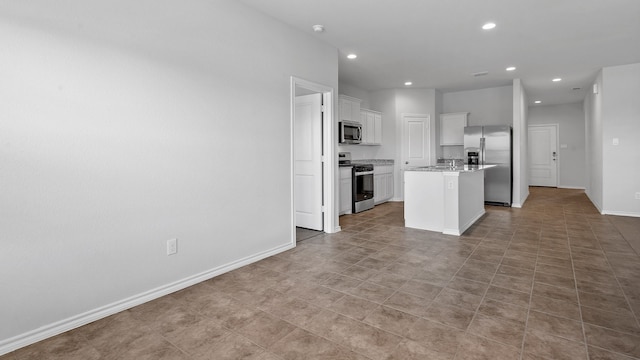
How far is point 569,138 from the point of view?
983 cm

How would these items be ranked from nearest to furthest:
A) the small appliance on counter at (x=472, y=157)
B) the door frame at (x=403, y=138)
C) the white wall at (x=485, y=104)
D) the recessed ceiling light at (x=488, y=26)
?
the recessed ceiling light at (x=488, y=26) < the small appliance on counter at (x=472, y=157) < the white wall at (x=485, y=104) < the door frame at (x=403, y=138)

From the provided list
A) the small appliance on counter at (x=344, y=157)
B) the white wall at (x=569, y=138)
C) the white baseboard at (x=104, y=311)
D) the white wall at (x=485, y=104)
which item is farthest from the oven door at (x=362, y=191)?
the white wall at (x=569, y=138)

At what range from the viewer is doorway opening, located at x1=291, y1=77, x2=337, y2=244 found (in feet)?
14.5

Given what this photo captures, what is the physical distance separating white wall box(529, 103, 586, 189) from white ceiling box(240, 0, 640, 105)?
13.1 feet

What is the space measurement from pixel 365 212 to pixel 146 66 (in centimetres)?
459

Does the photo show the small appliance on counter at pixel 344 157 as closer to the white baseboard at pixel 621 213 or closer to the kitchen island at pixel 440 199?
the kitchen island at pixel 440 199

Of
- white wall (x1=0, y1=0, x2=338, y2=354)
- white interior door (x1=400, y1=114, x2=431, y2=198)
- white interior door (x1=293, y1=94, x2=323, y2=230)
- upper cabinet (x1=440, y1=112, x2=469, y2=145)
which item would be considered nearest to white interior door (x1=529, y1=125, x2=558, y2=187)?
upper cabinet (x1=440, y1=112, x2=469, y2=145)

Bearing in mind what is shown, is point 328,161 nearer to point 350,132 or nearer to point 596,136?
point 350,132

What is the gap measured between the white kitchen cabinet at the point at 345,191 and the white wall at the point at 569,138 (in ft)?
26.2

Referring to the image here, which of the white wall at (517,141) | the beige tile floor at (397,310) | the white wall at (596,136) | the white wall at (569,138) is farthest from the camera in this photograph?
the white wall at (569,138)

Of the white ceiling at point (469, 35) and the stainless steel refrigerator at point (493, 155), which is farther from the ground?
the white ceiling at point (469, 35)

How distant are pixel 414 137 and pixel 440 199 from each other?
3.39 m

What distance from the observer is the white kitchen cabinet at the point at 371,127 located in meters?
6.98

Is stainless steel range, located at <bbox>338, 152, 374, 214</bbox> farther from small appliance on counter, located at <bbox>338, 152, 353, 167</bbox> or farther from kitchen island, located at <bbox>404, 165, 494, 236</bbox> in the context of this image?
kitchen island, located at <bbox>404, 165, 494, 236</bbox>
